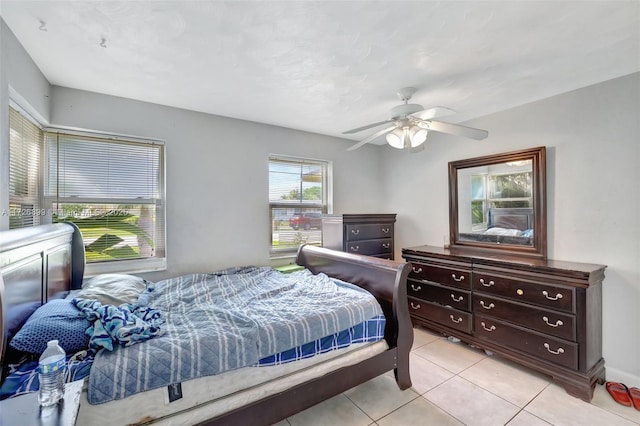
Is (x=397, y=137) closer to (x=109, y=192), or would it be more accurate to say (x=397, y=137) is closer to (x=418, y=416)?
(x=418, y=416)

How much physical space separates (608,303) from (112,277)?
13.2 feet

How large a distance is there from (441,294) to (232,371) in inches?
87.7

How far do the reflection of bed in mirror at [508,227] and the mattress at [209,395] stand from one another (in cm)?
218

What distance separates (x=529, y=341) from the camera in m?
2.20

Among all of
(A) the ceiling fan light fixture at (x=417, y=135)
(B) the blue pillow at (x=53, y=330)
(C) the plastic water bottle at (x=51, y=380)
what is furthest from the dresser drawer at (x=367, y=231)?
(C) the plastic water bottle at (x=51, y=380)

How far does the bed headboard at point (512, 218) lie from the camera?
8.73 feet

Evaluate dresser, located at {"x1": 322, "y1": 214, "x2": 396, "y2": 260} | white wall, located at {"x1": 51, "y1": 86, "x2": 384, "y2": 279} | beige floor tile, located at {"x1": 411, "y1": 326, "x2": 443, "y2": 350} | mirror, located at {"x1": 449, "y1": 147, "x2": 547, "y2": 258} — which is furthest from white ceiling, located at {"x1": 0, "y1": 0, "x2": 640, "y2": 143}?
beige floor tile, located at {"x1": 411, "y1": 326, "x2": 443, "y2": 350}

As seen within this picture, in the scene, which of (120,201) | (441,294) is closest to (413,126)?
(441,294)

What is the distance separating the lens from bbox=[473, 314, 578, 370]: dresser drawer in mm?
2014

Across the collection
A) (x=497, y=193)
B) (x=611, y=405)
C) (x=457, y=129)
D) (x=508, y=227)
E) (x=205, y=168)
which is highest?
(x=457, y=129)

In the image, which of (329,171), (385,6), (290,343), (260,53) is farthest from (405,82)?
(290,343)

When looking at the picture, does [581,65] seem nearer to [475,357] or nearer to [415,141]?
[415,141]

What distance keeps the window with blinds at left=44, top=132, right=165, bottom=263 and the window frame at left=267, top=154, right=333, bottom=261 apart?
1.21 metres

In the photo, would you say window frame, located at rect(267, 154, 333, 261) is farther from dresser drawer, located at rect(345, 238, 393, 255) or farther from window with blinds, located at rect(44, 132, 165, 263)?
window with blinds, located at rect(44, 132, 165, 263)
